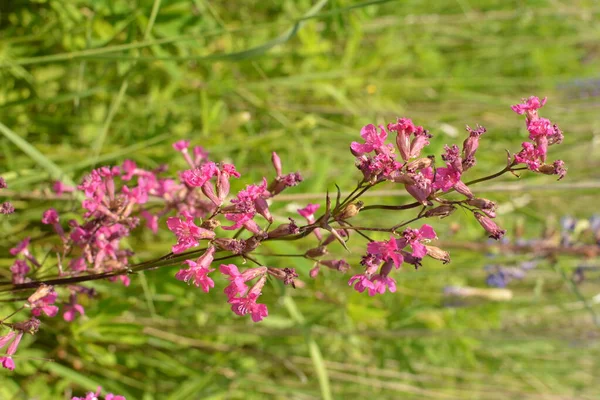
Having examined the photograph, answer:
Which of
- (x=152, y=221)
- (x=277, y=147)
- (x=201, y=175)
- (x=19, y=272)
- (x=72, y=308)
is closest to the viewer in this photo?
(x=201, y=175)

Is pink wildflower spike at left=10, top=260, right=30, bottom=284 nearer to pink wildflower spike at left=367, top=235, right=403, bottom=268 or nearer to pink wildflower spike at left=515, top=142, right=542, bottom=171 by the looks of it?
pink wildflower spike at left=367, top=235, right=403, bottom=268

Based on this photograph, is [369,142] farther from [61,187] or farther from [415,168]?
[61,187]

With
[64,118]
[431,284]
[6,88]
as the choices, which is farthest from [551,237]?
[6,88]

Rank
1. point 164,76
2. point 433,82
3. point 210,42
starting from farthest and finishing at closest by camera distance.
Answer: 1. point 433,82
2. point 210,42
3. point 164,76

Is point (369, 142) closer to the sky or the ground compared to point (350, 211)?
closer to the sky

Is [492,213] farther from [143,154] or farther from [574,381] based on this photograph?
[574,381]

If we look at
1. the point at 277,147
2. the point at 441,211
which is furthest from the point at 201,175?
the point at 277,147
